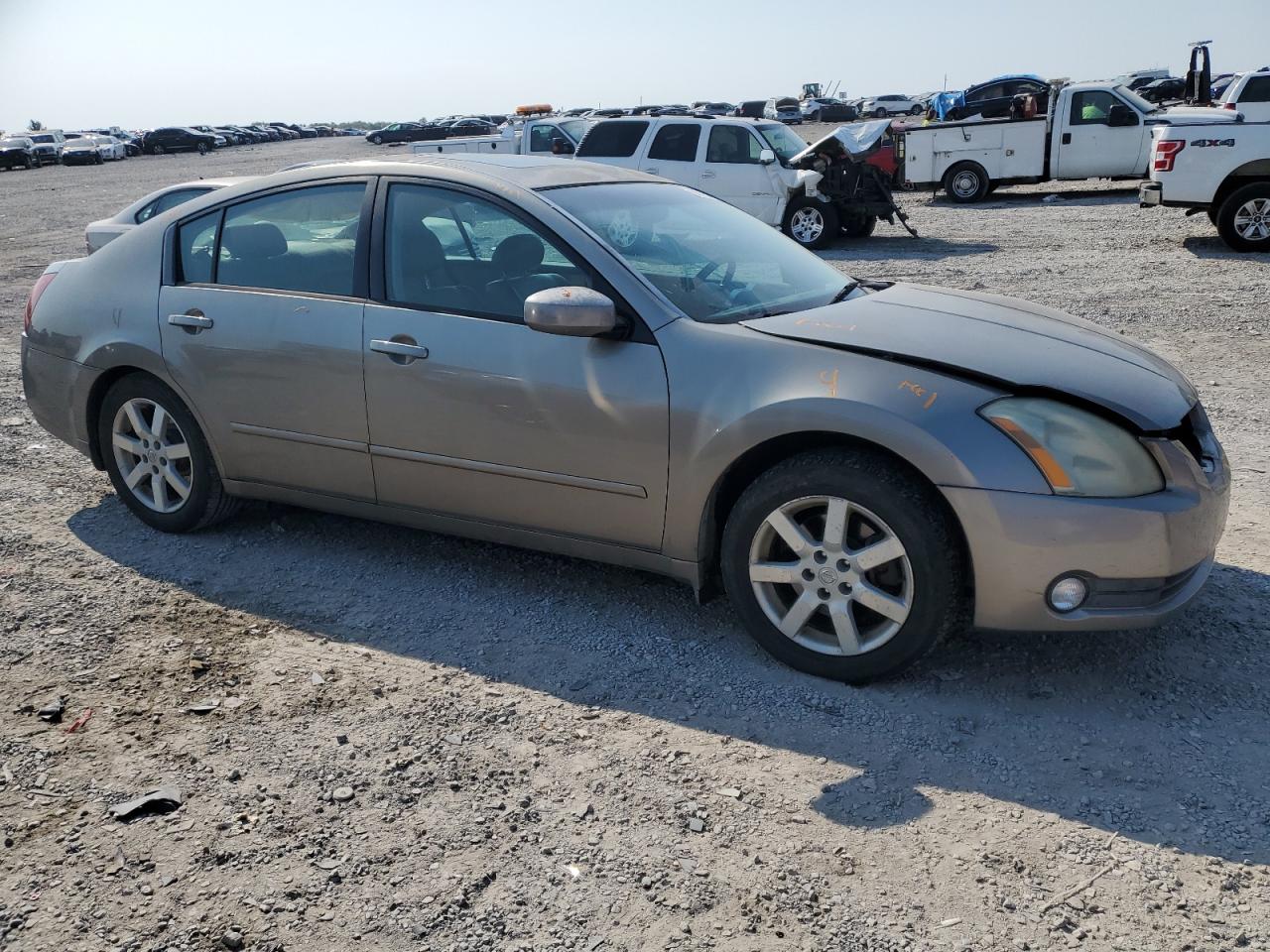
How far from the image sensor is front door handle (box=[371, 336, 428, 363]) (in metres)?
4.20

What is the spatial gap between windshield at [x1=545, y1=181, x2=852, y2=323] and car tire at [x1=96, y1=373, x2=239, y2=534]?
1.95 meters

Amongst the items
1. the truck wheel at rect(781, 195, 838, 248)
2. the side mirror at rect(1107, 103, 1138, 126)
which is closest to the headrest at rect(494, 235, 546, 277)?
the truck wheel at rect(781, 195, 838, 248)

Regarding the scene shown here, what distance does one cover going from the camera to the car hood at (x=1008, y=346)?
3543 mm

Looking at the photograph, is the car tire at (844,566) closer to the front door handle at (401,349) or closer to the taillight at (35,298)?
the front door handle at (401,349)

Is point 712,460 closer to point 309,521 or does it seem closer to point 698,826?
point 698,826

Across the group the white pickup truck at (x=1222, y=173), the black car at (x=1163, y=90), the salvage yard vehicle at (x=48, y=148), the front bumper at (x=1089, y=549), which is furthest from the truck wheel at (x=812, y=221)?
the salvage yard vehicle at (x=48, y=148)

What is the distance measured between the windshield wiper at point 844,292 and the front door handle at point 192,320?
252 cm

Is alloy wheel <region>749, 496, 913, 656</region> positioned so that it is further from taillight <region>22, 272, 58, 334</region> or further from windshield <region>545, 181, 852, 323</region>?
taillight <region>22, 272, 58, 334</region>

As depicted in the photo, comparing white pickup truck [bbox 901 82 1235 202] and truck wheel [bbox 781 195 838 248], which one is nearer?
truck wheel [bbox 781 195 838 248]

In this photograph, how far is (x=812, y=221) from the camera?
636 inches

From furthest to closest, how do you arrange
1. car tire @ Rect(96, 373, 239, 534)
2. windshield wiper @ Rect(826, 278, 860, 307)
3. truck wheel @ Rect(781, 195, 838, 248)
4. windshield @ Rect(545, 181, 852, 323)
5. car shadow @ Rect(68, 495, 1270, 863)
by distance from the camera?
truck wheel @ Rect(781, 195, 838, 248) < car tire @ Rect(96, 373, 239, 534) < windshield wiper @ Rect(826, 278, 860, 307) < windshield @ Rect(545, 181, 852, 323) < car shadow @ Rect(68, 495, 1270, 863)

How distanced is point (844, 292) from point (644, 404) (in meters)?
1.17

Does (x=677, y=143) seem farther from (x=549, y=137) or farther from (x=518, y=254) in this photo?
(x=518, y=254)

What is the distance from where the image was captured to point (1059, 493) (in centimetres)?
332
